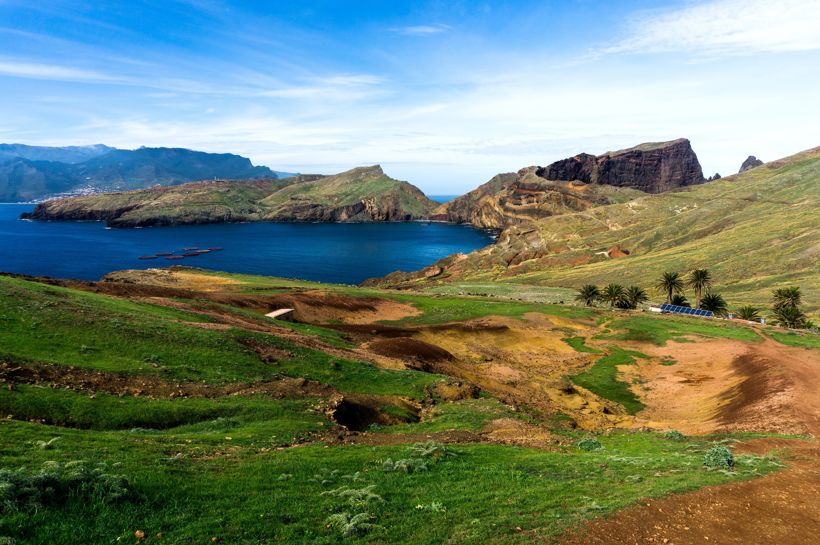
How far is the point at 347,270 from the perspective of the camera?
591 ft

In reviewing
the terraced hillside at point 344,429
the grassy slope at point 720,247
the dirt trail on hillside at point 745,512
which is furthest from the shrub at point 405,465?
the grassy slope at point 720,247

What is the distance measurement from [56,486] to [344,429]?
48.4ft

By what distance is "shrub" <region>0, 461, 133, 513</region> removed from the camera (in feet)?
39.3

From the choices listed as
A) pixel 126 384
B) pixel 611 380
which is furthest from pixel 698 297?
pixel 126 384

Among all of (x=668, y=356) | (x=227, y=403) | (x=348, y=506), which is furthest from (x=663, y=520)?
(x=668, y=356)

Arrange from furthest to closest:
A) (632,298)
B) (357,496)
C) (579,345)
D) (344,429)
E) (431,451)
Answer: (632,298) → (579,345) → (344,429) → (431,451) → (357,496)

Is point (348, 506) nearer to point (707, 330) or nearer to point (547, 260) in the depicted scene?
point (707, 330)

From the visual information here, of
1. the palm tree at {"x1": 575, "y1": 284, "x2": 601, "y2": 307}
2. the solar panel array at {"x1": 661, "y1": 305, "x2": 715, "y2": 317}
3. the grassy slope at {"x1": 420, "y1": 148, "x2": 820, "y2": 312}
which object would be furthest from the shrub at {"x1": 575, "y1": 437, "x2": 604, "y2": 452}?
the grassy slope at {"x1": 420, "y1": 148, "x2": 820, "y2": 312}

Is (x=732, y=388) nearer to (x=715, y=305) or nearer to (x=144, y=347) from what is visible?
(x=715, y=305)

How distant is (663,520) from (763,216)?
179 m

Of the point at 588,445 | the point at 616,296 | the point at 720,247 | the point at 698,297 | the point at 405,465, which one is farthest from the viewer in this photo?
the point at 720,247

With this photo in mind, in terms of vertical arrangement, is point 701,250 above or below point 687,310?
above

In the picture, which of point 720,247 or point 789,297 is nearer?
point 789,297

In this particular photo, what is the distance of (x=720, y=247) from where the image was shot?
450 feet
